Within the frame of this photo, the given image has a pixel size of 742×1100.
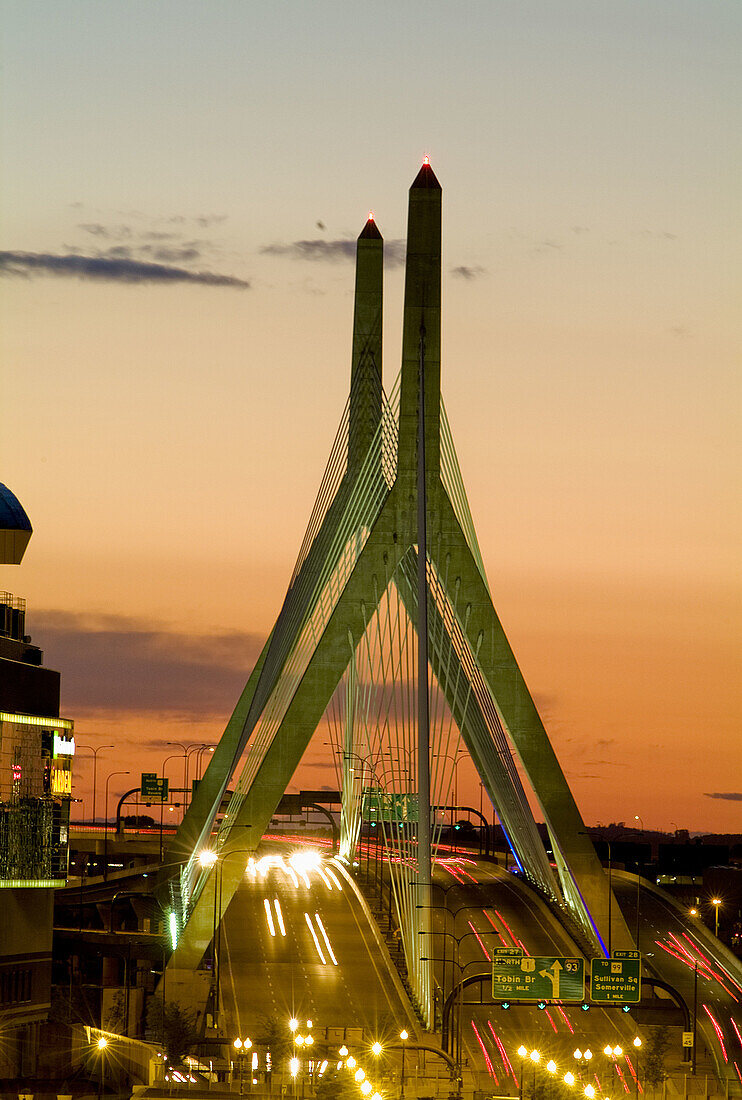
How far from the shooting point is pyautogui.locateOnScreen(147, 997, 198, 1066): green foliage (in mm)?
46203

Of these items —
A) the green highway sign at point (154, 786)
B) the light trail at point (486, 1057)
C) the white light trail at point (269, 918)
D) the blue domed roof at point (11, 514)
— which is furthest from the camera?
the green highway sign at point (154, 786)

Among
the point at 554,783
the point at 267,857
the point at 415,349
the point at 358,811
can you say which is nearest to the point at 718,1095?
the point at 554,783

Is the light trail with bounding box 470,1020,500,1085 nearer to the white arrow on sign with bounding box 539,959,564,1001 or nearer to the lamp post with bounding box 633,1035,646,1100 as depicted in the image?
the white arrow on sign with bounding box 539,959,564,1001

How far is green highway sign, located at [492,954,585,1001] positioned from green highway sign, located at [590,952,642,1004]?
40.2 inches

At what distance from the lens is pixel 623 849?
466 ft

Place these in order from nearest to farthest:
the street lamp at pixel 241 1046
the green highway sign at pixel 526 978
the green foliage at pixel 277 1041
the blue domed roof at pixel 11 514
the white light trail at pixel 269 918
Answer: the green foliage at pixel 277 1041 < the street lamp at pixel 241 1046 < the green highway sign at pixel 526 978 < the blue domed roof at pixel 11 514 < the white light trail at pixel 269 918

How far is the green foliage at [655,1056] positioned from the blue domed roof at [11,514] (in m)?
26.2

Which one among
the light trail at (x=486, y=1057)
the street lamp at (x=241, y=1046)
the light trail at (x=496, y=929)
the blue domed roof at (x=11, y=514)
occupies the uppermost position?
the blue domed roof at (x=11, y=514)

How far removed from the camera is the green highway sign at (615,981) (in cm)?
4903

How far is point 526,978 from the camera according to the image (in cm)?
4797

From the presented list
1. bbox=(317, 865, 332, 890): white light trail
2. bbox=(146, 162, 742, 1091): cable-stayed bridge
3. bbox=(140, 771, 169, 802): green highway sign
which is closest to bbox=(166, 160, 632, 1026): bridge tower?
bbox=(146, 162, 742, 1091): cable-stayed bridge

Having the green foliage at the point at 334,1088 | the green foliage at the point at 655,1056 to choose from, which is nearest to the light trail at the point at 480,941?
the green foliage at the point at 655,1056

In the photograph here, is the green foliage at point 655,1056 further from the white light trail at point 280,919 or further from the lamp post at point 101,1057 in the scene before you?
the white light trail at point 280,919

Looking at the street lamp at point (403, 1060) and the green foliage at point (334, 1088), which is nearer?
the green foliage at point (334, 1088)
